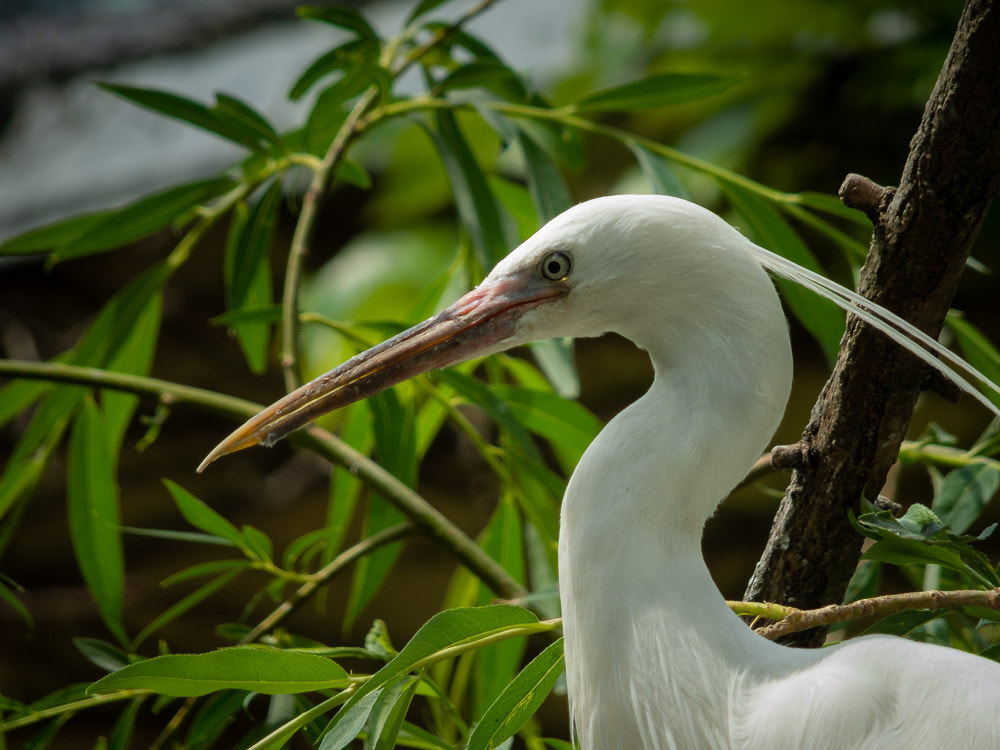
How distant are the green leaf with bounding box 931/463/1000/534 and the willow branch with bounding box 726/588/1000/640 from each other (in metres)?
0.19

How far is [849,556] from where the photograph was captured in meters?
0.76

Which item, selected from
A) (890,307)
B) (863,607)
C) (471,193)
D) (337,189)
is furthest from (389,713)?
(337,189)

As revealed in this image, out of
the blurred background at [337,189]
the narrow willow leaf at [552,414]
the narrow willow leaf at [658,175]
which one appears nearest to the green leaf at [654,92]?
the narrow willow leaf at [658,175]

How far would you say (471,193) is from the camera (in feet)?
3.60

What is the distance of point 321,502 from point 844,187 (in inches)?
102

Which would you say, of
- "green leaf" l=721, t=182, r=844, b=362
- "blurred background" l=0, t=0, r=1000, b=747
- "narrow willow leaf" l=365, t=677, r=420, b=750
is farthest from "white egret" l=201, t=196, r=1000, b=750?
"blurred background" l=0, t=0, r=1000, b=747

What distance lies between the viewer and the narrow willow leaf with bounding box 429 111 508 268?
A: 108cm

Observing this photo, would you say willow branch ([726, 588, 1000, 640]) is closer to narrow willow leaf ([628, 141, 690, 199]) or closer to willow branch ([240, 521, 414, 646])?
willow branch ([240, 521, 414, 646])

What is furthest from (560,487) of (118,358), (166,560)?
(166,560)

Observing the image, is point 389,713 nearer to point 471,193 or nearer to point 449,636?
point 449,636

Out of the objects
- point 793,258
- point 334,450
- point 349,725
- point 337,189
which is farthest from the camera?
point 337,189

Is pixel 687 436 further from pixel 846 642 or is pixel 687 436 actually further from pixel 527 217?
pixel 527 217

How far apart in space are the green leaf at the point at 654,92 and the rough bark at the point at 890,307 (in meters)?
0.42

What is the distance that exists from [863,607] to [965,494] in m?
0.28
